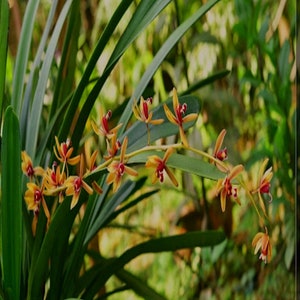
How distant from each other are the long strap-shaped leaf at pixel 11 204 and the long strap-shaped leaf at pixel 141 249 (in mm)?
107

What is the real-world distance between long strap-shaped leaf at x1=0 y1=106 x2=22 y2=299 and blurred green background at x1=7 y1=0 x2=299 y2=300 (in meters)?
0.50

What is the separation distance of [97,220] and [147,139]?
14cm

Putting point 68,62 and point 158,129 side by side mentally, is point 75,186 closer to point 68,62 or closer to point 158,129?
point 158,129

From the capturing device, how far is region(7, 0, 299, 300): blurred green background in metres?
1.14

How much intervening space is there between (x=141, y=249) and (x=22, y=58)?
0.24 meters

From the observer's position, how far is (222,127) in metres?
1.20

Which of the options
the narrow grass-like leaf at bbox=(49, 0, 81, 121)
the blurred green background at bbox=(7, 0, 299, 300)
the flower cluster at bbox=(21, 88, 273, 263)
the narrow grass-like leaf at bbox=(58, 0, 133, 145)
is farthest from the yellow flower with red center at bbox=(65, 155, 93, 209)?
the blurred green background at bbox=(7, 0, 299, 300)

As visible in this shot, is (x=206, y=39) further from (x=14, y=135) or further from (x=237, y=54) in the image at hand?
(x=14, y=135)

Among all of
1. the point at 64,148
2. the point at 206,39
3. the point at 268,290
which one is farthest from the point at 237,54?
the point at 64,148

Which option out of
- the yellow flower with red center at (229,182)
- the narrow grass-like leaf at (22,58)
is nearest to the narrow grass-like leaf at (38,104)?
the narrow grass-like leaf at (22,58)

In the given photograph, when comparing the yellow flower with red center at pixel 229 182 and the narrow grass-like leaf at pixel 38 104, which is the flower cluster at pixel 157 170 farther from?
the narrow grass-like leaf at pixel 38 104

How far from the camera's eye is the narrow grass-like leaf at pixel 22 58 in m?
0.78

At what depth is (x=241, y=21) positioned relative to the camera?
1131 millimetres

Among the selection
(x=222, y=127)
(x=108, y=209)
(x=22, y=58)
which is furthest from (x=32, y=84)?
(x=222, y=127)
